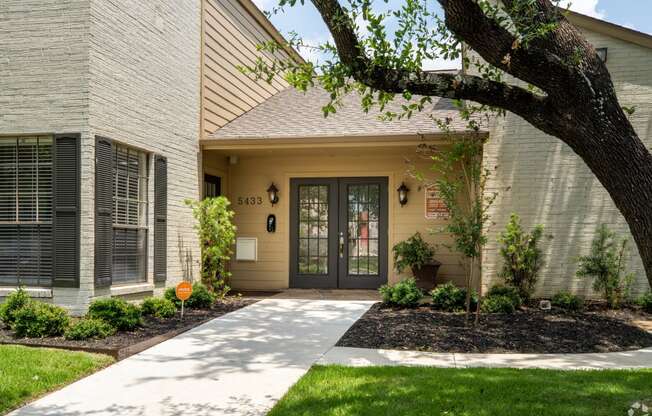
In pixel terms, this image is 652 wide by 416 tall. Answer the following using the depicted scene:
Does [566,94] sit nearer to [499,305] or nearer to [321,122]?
[499,305]

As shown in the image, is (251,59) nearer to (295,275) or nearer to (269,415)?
(295,275)

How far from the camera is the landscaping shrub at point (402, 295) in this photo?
352 inches

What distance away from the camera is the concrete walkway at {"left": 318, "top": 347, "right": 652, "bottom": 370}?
18.4ft

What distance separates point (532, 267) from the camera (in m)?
9.33

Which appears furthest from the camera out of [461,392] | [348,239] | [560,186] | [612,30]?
[348,239]

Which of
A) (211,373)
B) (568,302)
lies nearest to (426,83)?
(211,373)

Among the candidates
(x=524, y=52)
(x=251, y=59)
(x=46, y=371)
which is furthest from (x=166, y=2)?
(x=524, y=52)

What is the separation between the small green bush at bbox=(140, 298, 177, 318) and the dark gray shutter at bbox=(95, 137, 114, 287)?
2.01 ft

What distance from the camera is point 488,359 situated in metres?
5.88

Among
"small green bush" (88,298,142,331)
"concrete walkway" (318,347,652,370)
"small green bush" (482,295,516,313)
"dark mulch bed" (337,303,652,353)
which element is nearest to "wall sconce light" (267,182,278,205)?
"dark mulch bed" (337,303,652,353)

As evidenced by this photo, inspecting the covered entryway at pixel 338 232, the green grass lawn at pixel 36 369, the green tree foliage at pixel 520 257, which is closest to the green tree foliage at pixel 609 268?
the green tree foliage at pixel 520 257

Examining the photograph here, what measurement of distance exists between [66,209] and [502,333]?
17.9 feet

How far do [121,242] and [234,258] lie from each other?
3817 millimetres

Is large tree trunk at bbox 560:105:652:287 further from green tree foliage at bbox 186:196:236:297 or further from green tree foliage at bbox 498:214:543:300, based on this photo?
green tree foliage at bbox 186:196:236:297
